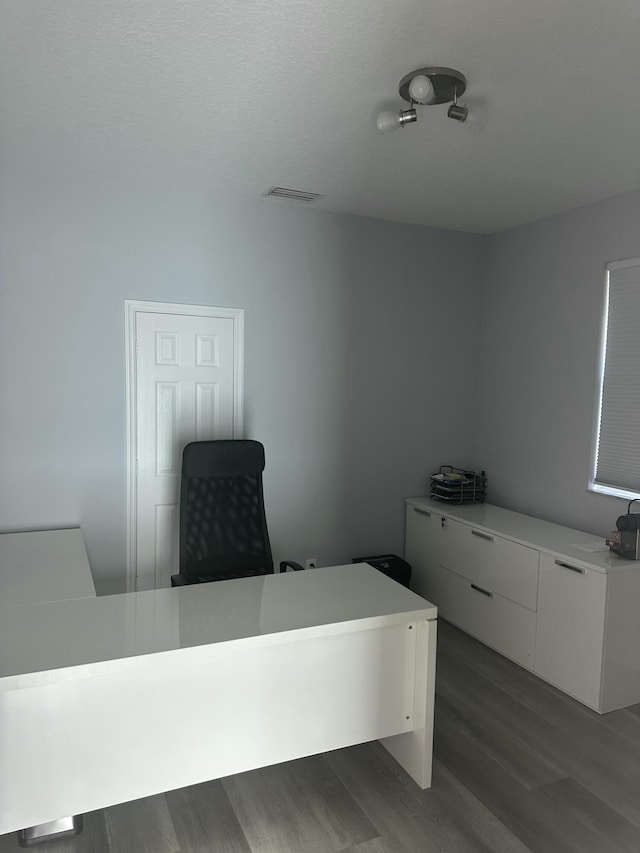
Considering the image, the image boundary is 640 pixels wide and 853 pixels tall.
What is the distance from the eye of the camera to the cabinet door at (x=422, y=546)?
419 cm

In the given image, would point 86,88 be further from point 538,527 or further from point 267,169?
point 538,527

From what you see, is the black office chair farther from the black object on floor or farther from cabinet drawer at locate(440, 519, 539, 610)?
cabinet drawer at locate(440, 519, 539, 610)

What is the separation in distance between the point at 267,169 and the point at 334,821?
2.97 meters

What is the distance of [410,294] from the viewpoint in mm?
4391

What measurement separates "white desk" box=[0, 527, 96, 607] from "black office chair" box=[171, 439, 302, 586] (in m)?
0.54

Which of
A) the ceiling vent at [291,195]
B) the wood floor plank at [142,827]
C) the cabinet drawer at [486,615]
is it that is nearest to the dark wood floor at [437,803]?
the wood floor plank at [142,827]

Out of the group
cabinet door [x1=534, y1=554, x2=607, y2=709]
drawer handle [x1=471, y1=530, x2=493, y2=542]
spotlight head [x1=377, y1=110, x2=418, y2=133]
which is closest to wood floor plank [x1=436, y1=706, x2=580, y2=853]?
cabinet door [x1=534, y1=554, x2=607, y2=709]

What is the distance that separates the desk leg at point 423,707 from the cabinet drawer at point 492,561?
Answer: 4.29 ft

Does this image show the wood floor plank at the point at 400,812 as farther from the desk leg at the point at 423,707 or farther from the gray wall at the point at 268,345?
the gray wall at the point at 268,345

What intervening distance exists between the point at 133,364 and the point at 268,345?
851 mm

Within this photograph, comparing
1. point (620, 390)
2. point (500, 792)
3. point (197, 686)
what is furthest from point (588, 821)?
point (620, 390)

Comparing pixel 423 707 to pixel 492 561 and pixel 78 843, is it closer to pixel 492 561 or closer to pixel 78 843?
pixel 78 843

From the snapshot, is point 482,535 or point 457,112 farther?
point 482,535

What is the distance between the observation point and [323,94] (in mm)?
2367
